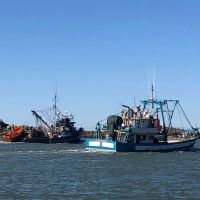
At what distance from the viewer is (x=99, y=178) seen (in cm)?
4150

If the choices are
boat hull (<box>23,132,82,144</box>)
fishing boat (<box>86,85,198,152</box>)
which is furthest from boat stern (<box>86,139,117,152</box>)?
boat hull (<box>23,132,82,144</box>)

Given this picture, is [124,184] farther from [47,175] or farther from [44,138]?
[44,138]

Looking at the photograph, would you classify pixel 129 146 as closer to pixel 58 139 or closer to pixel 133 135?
pixel 133 135

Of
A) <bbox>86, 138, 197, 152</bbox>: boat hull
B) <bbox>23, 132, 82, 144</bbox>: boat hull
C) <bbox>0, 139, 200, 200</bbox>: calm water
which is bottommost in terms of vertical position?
<bbox>0, 139, 200, 200</bbox>: calm water

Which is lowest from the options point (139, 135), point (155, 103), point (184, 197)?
point (184, 197)

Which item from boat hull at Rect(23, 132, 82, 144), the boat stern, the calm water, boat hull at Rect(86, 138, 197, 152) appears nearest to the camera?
Result: the calm water

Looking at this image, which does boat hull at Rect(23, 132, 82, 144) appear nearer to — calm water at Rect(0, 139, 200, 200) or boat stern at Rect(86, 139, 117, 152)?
boat stern at Rect(86, 139, 117, 152)

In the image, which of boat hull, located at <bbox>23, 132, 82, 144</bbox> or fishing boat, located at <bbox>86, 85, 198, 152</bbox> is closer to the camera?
fishing boat, located at <bbox>86, 85, 198, 152</bbox>

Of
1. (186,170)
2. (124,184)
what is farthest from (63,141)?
(124,184)

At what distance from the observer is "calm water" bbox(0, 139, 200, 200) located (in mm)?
33803

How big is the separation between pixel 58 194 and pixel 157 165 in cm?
2065

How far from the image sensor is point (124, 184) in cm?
3803

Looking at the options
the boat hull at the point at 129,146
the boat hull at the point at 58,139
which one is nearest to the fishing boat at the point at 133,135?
the boat hull at the point at 129,146

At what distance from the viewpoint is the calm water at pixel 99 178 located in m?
33.8
